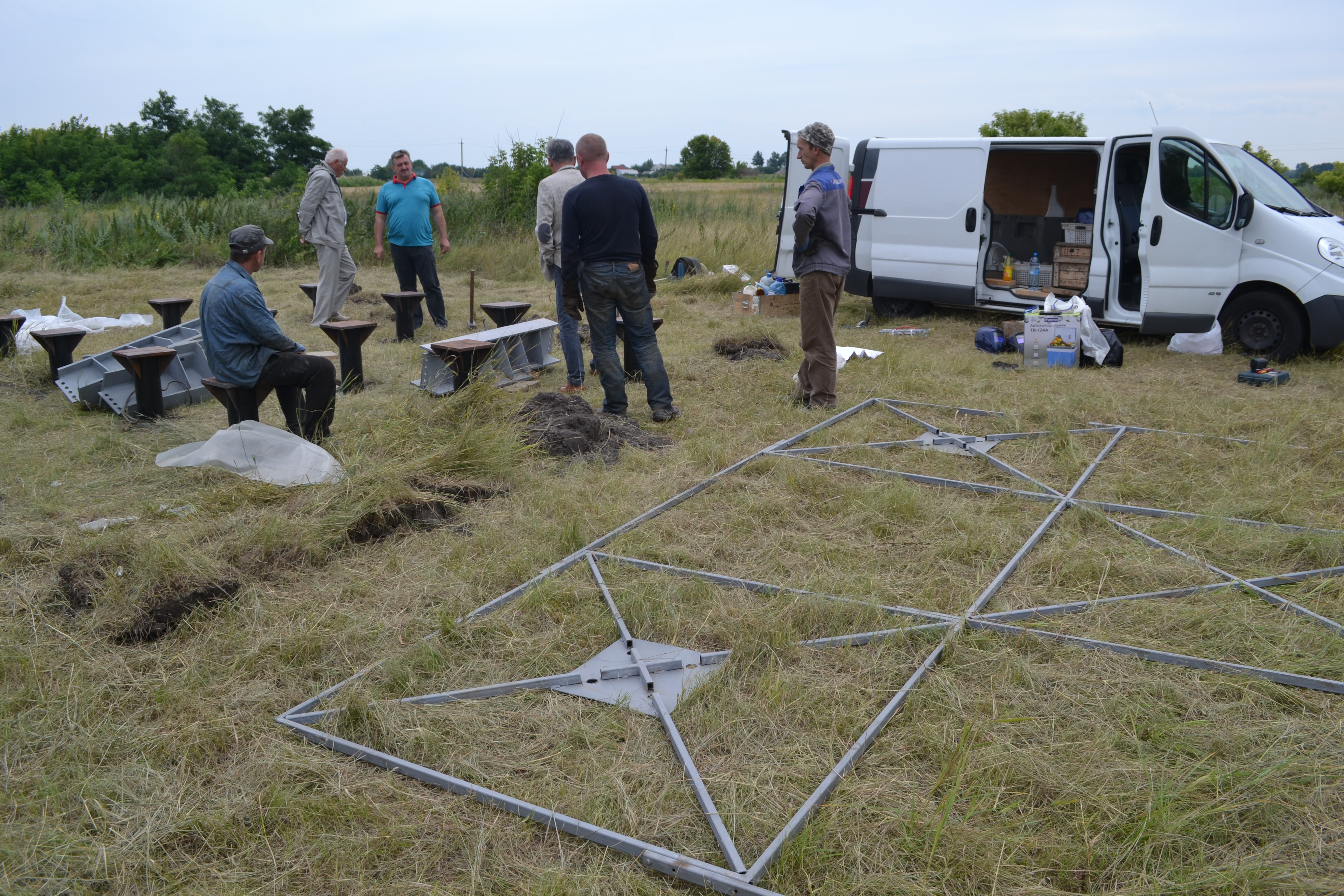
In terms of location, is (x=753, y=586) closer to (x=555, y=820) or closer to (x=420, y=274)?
(x=555, y=820)

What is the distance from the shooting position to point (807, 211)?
5969 mm

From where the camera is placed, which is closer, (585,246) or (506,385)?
(585,246)

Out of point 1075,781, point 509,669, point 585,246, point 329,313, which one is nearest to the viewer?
point 1075,781

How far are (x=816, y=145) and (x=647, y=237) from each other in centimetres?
129

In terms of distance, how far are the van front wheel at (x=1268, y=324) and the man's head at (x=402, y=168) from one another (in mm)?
7923

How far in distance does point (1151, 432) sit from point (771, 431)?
2.41 metres

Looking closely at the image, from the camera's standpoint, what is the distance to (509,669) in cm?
321

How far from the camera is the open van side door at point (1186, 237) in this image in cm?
761

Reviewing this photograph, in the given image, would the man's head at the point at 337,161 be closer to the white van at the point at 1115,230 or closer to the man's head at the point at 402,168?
the man's head at the point at 402,168

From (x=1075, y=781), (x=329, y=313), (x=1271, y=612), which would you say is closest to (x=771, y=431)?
(x=1271, y=612)

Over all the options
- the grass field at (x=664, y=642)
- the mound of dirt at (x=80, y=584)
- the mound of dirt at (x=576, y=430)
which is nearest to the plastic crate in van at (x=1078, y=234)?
the grass field at (x=664, y=642)

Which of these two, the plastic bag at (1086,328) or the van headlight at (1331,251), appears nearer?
the van headlight at (1331,251)

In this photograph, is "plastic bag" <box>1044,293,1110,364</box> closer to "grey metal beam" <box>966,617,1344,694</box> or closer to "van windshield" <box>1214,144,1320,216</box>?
"van windshield" <box>1214,144,1320,216</box>

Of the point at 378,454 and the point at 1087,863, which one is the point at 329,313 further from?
the point at 1087,863
